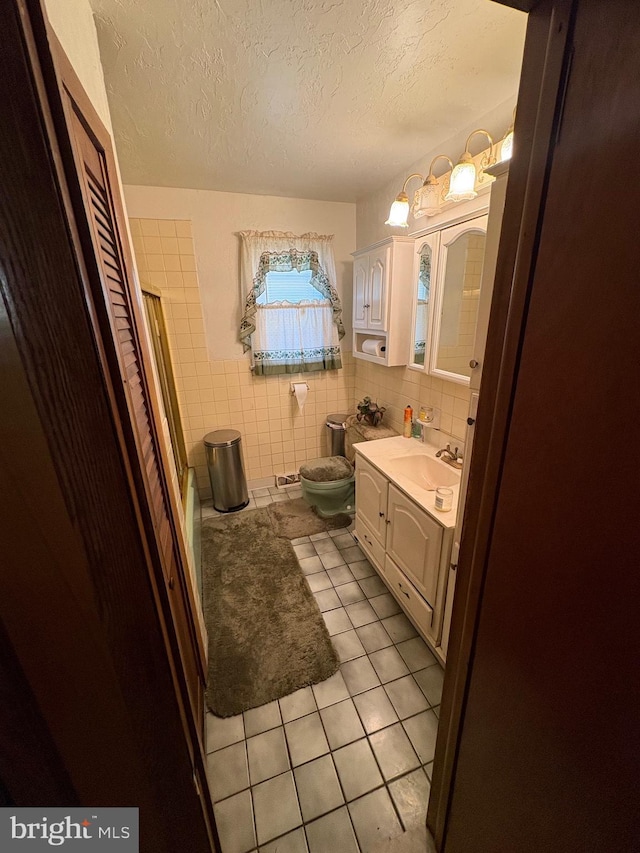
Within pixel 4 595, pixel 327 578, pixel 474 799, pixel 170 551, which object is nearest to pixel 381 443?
pixel 327 578

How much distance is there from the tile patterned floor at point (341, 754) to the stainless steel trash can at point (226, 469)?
1.36 m

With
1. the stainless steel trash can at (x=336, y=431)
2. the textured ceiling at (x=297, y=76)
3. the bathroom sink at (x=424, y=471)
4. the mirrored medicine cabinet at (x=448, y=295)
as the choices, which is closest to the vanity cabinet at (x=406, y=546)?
the bathroom sink at (x=424, y=471)

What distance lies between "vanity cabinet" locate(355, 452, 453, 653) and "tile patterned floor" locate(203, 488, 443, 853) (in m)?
0.21

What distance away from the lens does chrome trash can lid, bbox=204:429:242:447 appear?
257 cm

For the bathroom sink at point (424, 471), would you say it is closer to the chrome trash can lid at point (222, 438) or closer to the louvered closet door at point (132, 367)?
the louvered closet door at point (132, 367)

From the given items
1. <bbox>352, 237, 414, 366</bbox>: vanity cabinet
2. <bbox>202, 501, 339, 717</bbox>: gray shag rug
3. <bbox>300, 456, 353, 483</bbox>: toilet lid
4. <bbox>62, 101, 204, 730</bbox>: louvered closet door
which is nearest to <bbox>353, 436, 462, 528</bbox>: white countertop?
<bbox>300, 456, 353, 483</bbox>: toilet lid

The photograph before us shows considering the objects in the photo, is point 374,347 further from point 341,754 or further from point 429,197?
point 341,754

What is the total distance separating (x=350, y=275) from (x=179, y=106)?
1.66 metres

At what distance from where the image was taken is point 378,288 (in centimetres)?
210

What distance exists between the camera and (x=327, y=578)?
202 cm

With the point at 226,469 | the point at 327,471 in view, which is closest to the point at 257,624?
the point at 327,471

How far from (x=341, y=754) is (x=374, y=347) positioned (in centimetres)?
213

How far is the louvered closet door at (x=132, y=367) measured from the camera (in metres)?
0.64

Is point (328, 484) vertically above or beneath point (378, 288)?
beneath
